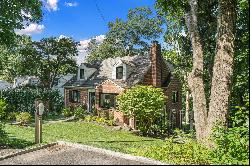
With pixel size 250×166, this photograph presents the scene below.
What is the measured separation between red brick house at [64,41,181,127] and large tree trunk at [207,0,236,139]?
1916 cm

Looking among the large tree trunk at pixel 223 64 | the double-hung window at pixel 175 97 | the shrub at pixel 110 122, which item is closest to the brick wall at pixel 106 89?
the shrub at pixel 110 122

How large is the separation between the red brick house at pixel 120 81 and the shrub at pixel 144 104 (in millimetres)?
3719

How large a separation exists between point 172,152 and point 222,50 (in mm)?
4346

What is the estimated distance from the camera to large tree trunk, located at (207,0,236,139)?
475 inches

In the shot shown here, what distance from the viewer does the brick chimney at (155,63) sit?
110 ft

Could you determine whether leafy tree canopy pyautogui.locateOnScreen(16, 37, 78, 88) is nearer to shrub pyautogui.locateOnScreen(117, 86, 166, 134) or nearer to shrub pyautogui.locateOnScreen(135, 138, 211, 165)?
shrub pyautogui.locateOnScreen(117, 86, 166, 134)

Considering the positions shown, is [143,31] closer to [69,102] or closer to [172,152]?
[69,102]

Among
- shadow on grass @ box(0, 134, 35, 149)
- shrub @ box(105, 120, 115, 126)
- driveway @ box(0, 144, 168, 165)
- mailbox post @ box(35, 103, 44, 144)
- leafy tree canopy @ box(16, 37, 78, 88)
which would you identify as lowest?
shrub @ box(105, 120, 115, 126)

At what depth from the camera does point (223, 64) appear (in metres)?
12.1

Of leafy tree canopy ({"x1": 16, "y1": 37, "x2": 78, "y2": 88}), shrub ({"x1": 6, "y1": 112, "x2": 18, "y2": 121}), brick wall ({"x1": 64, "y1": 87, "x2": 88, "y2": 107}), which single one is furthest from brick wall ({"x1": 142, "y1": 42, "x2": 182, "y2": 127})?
leafy tree canopy ({"x1": 16, "y1": 37, "x2": 78, "y2": 88})

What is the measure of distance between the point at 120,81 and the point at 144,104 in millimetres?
7210

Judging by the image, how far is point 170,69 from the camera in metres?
37.0

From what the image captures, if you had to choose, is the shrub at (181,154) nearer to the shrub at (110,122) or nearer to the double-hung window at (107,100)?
the shrub at (110,122)

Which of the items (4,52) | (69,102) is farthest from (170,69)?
(4,52)
